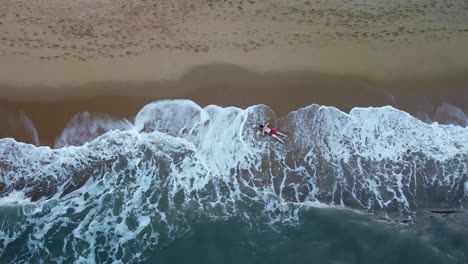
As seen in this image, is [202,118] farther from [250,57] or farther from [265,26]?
[265,26]

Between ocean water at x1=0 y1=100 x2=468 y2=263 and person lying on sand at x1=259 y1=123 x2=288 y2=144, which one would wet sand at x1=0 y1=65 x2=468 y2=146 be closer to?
ocean water at x1=0 y1=100 x2=468 y2=263

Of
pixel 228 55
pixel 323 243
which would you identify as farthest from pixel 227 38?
pixel 323 243

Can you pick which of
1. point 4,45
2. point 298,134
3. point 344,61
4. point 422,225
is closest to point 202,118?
point 298,134

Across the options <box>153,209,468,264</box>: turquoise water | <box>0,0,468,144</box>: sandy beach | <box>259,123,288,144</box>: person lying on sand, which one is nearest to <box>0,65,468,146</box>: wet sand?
<box>0,0,468,144</box>: sandy beach

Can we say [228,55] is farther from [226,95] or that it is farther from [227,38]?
[226,95]

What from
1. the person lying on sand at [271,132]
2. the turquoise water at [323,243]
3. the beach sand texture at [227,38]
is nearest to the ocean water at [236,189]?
the turquoise water at [323,243]
